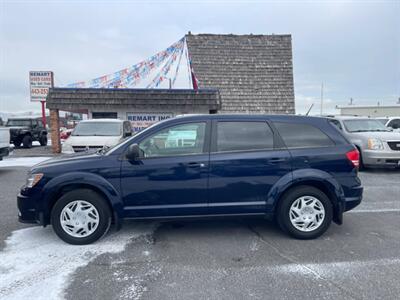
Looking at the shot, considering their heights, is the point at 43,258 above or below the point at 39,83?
below

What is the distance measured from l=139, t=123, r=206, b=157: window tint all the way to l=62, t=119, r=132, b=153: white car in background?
4.61 m

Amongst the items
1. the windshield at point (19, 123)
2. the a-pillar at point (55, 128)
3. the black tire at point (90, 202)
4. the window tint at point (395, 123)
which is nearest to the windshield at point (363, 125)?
the window tint at point (395, 123)

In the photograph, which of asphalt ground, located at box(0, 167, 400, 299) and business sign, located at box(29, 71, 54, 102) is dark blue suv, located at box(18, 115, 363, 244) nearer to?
asphalt ground, located at box(0, 167, 400, 299)

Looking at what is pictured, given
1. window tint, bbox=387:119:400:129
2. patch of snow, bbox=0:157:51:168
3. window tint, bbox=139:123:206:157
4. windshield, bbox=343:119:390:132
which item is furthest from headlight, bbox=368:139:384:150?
patch of snow, bbox=0:157:51:168

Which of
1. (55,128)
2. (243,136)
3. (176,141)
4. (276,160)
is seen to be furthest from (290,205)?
(55,128)

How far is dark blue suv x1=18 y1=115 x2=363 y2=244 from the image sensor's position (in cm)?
365

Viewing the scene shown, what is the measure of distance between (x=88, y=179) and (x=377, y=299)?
10.9 ft

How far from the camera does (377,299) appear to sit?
2.60 metres

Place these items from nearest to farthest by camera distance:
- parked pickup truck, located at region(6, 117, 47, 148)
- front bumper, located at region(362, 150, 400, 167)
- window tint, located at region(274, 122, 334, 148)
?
window tint, located at region(274, 122, 334, 148) → front bumper, located at region(362, 150, 400, 167) → parked pickup truck, located at region(6, 117, 47, 148)

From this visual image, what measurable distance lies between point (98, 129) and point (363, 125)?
29.0 feet

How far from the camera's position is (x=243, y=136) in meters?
3.89

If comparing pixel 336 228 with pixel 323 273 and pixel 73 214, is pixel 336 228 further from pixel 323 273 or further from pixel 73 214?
pixel 73 214

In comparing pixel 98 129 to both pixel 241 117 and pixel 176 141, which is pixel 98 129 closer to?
pixel 176 141

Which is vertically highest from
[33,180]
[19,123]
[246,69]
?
[246,69]
